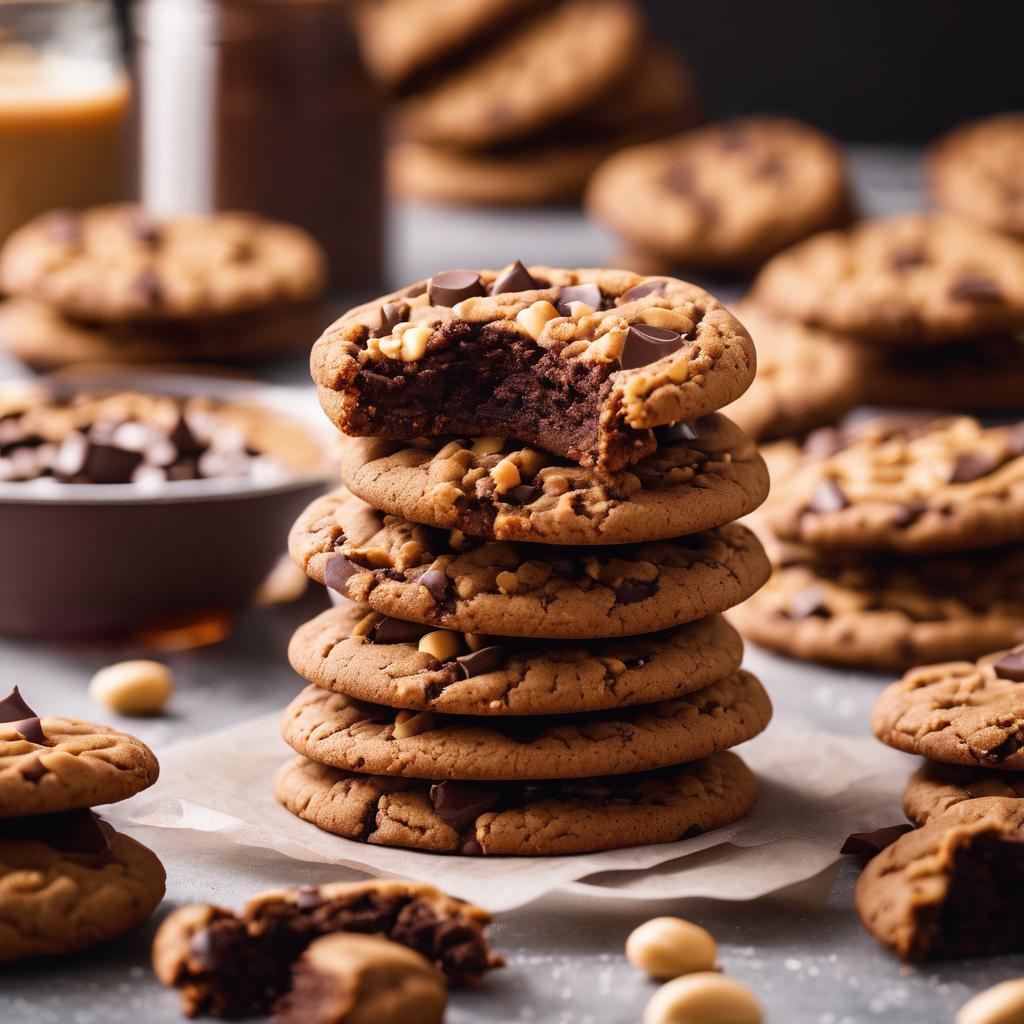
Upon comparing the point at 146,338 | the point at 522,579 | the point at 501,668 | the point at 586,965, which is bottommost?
the point at 586,965

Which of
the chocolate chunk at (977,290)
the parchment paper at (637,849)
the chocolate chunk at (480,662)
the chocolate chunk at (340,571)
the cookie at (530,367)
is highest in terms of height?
the cookie at (530,367)

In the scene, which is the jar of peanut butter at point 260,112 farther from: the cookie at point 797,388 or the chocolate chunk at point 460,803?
the chocolate chunk at point 460,803

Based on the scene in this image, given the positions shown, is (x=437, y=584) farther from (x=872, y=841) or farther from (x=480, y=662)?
(x=872, y=841)

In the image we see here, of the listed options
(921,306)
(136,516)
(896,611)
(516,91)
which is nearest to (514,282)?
(136,516)

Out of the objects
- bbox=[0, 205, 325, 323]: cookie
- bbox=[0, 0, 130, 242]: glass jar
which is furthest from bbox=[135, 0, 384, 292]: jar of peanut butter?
bbox=[0, 205, 325, 323]: cookie

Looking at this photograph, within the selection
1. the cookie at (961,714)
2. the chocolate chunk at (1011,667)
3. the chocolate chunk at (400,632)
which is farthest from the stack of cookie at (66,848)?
the chocolate chunk at (1011,667)

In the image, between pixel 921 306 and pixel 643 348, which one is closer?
pixel 643 348

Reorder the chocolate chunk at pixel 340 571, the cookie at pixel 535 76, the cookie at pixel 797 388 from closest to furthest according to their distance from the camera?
the chocolate chunk at pixel 340 571, the cookie at pixel 797 388, the cookie at pixel 535 76
